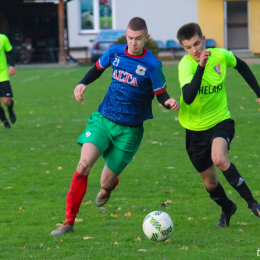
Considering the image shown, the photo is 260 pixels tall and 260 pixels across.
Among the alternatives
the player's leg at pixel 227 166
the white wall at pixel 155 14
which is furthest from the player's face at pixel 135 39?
the white wall at pixel 155 14

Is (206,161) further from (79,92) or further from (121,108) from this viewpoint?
(79,92)

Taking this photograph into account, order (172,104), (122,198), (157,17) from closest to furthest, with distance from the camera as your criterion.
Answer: (172,104) < (122,198) < (157,17)

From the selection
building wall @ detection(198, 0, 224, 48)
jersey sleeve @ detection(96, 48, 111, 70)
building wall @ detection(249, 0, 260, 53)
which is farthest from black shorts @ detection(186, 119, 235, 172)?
building wall @ detection(249, 0, 260, 53)

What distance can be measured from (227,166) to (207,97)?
0.68 meters

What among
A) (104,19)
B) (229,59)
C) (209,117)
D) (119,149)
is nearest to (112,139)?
(119,149)

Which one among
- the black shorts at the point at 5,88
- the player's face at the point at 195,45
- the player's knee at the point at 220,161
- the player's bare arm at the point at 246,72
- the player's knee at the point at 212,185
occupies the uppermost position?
the player's face at the point at 195,45

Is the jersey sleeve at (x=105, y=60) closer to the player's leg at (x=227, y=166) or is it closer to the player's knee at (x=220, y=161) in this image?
the player's leg at (x=227, y=166)

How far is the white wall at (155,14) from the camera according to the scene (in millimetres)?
35188

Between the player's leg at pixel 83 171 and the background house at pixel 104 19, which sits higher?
the background house at pixel 104 19

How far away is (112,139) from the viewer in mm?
5406

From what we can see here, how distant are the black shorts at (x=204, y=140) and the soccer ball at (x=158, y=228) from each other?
2.19ft

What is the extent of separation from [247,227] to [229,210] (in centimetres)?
23

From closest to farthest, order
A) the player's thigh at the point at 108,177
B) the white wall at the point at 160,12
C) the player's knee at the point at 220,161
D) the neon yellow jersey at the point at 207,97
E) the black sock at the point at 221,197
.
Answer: the player's knee at the point at 220,161 < the neon yellow jersey at the point at 207,97 < the black sock at the point at 221,197 < the player's thigh at the point at 108,177 < the white wall at the point at 160,12

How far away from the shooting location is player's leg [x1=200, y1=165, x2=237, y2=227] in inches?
208
